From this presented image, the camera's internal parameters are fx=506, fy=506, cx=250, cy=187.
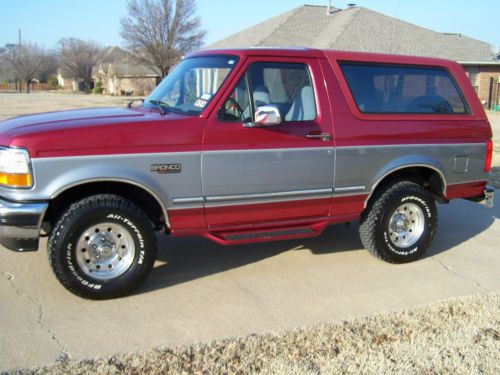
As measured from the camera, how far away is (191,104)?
14.9 ft

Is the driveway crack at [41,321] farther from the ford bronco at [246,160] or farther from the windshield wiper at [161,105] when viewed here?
the windshield wiper at [161,105]

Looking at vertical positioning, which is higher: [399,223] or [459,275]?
[399,223]

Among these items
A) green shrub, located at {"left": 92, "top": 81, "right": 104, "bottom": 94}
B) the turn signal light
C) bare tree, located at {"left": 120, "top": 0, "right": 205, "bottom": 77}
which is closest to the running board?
the turn signal light

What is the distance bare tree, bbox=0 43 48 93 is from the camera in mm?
81875

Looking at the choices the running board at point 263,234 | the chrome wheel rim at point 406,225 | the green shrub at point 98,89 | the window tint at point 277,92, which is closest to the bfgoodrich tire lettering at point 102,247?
the running board at point 263,234

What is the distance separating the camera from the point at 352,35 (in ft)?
84.4

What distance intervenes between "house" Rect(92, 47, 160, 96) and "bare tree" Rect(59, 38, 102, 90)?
1183 mm

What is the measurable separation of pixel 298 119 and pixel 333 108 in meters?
0.36

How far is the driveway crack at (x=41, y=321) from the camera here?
341 centimetres

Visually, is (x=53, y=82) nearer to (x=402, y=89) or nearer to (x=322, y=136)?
(x=402, y=89)

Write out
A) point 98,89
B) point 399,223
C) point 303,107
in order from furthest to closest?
1. point 98,89
2. point 399,223
3. point 303,107

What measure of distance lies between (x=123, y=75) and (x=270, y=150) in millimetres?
58671

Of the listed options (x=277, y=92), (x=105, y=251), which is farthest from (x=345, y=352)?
(x=277, y=92)

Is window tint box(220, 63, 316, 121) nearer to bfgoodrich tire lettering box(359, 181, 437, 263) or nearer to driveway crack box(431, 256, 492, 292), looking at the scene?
bfgoodrich tire lettering box(359, 181, 437, 263)
